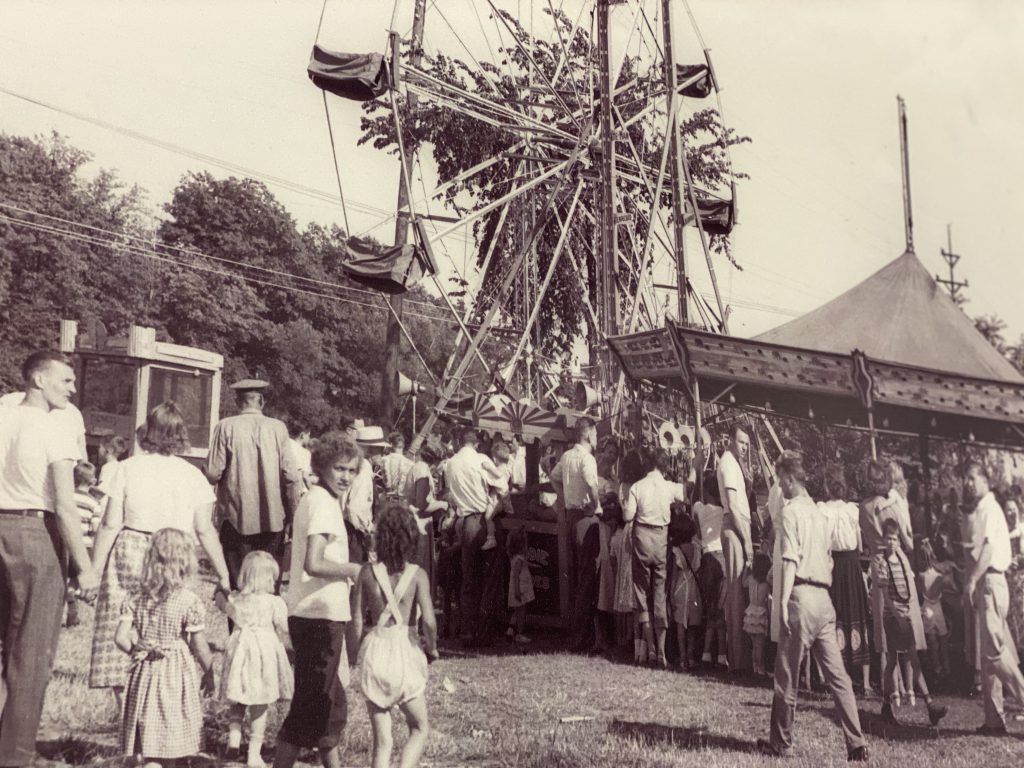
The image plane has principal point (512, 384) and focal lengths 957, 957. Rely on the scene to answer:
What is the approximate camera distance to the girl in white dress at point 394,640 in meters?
3.84

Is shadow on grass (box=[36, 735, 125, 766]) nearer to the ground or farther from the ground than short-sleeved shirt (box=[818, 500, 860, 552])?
nearer to the ground

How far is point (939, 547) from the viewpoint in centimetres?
675

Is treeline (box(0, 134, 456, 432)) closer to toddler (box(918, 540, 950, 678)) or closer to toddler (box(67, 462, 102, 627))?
toddler (box(67, 462, 102, 627))

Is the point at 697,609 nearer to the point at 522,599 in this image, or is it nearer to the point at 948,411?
the point at 522,599

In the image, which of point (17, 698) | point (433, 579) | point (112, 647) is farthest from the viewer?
point (433, 579)

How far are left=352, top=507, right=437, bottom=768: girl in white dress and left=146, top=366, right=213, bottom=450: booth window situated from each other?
9147mm

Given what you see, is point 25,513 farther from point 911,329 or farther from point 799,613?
point 911,329

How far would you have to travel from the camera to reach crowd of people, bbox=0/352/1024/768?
154 inches

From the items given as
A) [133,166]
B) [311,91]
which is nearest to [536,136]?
[311,91]

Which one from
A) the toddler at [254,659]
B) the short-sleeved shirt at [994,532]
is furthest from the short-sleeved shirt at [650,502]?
the toddler at [254,659]

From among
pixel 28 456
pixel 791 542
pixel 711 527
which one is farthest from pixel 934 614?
pixel 28 456

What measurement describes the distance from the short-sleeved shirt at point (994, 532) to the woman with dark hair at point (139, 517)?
12.7ft

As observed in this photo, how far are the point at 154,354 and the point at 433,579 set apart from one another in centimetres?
597

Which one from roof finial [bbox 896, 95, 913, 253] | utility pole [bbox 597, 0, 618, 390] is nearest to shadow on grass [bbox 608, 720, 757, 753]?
roof finial [bbox 896, 95, 913, 253]
